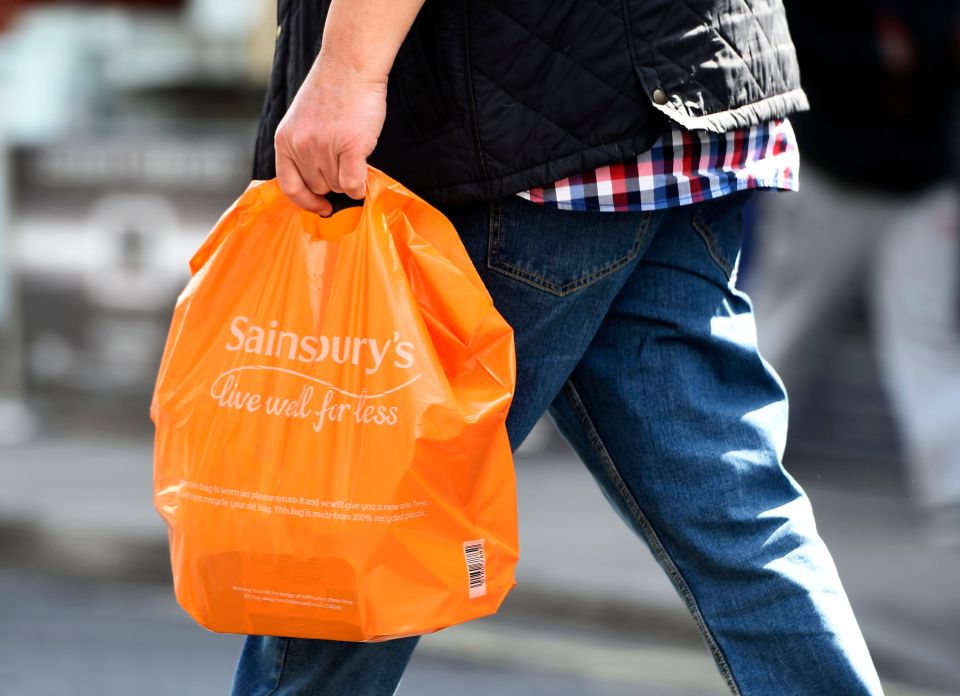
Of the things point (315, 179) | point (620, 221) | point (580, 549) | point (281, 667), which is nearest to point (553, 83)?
point (620, 221)

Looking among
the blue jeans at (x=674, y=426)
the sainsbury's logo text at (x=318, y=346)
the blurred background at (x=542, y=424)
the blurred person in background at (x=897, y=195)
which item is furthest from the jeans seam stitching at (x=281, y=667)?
the blurred person in background at (x=897, y=195)

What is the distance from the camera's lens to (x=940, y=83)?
4.98 meters

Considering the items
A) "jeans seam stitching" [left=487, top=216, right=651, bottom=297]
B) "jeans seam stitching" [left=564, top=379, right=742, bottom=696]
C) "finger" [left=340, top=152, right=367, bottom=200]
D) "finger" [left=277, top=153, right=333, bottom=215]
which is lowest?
"jeans seam stitching" [left=564, top=379, right=742, bottom=696]

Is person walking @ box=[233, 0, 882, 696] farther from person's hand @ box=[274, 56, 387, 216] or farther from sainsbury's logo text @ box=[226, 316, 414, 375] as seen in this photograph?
sainsbury's logo text @ box=[226, 316, 414, 375]

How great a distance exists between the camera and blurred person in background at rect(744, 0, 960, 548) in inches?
195

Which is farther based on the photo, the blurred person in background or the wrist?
the blurred person in background

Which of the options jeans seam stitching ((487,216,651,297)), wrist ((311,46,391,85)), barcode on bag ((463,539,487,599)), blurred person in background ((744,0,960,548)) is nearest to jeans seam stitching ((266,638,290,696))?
barcode on bag ((463,539,487,599))

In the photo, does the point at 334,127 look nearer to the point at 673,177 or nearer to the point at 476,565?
the point at 673,177

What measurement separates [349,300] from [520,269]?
213mm

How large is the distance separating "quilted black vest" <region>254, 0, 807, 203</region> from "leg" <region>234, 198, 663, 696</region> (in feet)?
0.21

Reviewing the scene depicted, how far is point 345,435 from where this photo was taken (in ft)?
5.90

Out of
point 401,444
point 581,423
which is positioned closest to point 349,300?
point 401,444

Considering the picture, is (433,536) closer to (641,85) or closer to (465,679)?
(641,85)

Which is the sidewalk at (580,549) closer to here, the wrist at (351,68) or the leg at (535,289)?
the leg at (535,289)
